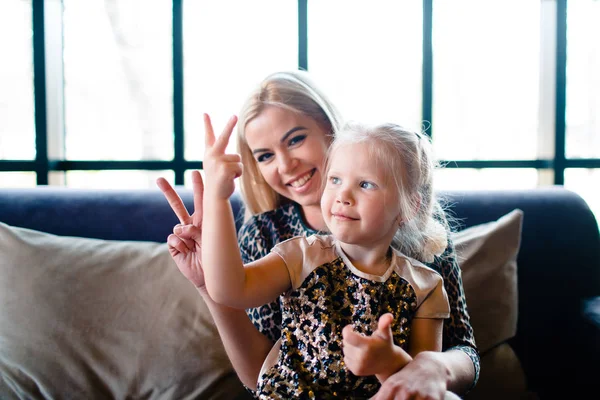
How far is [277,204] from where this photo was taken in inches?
58.2

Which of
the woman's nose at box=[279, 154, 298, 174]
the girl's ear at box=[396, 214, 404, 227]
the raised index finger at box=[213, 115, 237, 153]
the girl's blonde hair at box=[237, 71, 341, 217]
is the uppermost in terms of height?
the girl's blonde hair at box=[237, 71, 341, 217]

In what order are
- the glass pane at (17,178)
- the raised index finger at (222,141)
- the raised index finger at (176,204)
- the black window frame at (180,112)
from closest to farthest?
the raised index finger at (222,141) < the raised index finger at (176,204) < the black window frame at (180,112) < the glass pane at (17,178)

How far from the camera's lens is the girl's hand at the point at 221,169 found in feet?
2.88

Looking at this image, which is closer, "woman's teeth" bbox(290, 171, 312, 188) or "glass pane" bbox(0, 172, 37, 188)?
"woman's teeth" bbox(290, 171, 312, 188)

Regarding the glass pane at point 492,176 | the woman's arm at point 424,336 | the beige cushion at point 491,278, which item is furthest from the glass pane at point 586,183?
the woman's arm at point 424,336

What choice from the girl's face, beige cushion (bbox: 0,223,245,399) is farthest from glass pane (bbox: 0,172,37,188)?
the girl's face

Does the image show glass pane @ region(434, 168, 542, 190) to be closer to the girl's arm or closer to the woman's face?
Answer: the woman's face

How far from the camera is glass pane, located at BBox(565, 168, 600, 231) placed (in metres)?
2.81

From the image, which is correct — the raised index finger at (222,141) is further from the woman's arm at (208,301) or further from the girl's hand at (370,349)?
the girl's hand at (370,349)

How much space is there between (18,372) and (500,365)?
1353mm

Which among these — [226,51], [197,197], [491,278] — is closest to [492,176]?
[491,278]

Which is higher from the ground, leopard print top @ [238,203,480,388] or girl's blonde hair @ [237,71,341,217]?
girl's blonde hair @ [237,71,341,217]

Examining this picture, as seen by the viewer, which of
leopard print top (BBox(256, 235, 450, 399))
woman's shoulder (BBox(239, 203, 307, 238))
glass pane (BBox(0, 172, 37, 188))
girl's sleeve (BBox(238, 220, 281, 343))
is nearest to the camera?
leopard print top (BBox(256, 235, 450, 399))

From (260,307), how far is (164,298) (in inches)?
13.8
